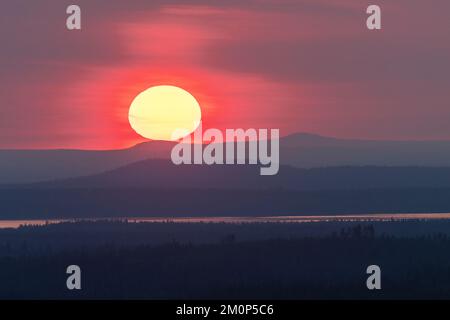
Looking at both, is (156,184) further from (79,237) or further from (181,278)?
(181,278)

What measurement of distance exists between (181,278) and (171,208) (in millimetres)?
31274

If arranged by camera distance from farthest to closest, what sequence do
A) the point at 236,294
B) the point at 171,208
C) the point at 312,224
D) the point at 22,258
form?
the point at 171,208 → the point at 312,224 → the point at 22,258 → the point at 236,294

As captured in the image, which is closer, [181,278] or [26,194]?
[181,278]

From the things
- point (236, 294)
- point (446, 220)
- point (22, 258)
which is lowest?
point (236, 294)

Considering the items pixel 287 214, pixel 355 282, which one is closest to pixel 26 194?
pixel 287 214

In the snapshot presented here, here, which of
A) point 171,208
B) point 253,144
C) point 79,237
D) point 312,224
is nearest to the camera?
point 253,144

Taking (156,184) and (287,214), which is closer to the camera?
(156,184)

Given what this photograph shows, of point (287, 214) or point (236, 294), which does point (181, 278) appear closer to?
point (236, 294)

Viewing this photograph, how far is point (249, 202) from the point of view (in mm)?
107750

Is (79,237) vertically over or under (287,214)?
under

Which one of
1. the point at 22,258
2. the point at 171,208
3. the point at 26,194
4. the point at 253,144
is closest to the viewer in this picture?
the point at 253,144

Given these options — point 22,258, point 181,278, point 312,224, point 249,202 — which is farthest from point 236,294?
point 249,202

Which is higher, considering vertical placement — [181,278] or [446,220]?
[446,220]

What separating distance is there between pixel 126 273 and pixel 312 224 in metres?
26.1
